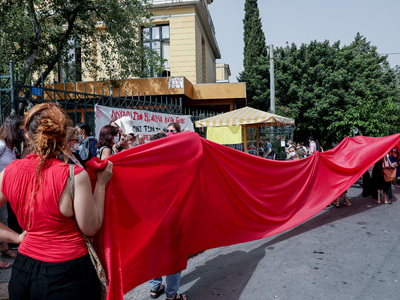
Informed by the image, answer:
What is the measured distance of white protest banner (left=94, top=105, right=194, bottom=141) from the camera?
5996mm

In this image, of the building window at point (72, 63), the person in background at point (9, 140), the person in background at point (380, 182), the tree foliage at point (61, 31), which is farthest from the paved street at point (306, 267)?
the building window at point (72, 63)

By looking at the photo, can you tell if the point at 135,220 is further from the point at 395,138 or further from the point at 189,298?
the point at 395,138

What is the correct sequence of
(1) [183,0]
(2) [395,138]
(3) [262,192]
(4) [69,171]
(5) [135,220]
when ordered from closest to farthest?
(4) [69,171]
(5) [135,220]
(3) [262,192]
(2) [395,138]
(1) [183,0]

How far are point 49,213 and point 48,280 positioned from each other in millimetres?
371

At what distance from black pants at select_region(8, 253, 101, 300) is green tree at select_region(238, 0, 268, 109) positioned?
2555 centimetres

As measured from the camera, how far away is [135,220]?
2.83 metres

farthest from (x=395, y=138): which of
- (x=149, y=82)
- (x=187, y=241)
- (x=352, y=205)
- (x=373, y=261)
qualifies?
(x=149, y=82)

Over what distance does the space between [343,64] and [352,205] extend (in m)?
21.8

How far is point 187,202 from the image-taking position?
3.43 m

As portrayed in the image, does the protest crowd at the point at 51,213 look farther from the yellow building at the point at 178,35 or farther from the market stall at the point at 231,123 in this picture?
the yellow building at the point at 178,35

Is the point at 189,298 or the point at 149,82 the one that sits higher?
the point at 149,82

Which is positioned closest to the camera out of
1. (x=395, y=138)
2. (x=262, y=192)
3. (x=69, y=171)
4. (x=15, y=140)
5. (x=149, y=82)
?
(x=69, y=171)

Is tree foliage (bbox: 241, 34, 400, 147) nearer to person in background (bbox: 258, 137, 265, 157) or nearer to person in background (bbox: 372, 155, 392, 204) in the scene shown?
person in background (bbox: 258, 137, 265, 157)

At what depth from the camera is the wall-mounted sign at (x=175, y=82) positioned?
1370 centimetres
